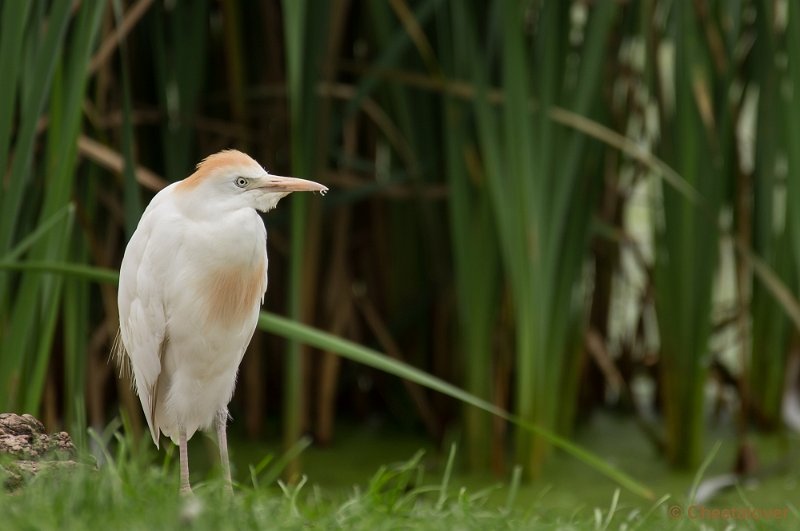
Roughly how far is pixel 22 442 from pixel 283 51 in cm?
196

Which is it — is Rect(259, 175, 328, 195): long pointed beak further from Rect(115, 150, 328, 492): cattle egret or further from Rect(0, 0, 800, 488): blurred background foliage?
Rect(0, 0, 800, 488): blurred background foliage

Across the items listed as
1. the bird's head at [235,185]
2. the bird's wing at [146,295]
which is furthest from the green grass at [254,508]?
the bird's head at [235,185]

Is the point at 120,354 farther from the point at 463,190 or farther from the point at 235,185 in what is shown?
the point at 463,190

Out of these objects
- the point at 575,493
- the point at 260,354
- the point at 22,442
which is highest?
the point at 22,442

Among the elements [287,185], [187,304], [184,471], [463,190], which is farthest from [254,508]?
[463,190]

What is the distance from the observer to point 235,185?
5.41 ft

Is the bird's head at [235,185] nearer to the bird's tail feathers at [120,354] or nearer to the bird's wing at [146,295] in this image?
the bird's wing at [146,295]

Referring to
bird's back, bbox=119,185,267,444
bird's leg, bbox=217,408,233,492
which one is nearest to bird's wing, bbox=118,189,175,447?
bird's back, bbox=119,185,267,444

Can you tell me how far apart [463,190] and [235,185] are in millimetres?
1450

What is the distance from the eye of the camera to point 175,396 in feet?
5.93

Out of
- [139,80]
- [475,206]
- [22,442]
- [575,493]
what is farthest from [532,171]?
[22,442]

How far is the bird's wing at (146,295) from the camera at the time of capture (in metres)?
1.72

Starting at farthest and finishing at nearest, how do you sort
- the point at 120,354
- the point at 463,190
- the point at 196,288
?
the point at 463,190 < the point at 120,354 < the point at 196,288

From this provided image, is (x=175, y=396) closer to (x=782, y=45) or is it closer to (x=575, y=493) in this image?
(x=575, y=493)
